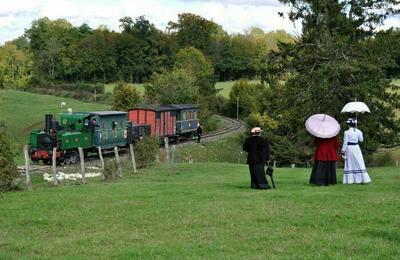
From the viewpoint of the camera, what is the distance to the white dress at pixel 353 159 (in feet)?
51.6

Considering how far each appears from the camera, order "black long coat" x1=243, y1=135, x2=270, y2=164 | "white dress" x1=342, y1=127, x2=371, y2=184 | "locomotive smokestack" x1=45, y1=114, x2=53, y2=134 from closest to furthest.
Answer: "black long coat" x1=243, y1=135, x2=270, y2=164, "white dress" x1=342, y1=127, x2=371, y2=184, "locomotive smokestack" x1=45, y1=114, x2=53, y2=134

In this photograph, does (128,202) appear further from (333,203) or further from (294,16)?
(294,16)

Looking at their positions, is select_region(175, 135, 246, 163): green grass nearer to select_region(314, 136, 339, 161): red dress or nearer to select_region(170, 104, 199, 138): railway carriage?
select_region(170, 104, 199, 138): railway carriage

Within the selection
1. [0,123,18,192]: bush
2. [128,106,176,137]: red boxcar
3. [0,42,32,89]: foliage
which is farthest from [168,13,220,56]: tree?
[0,123,18,192]: bush

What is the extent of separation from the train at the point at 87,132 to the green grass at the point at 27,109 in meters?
13.6

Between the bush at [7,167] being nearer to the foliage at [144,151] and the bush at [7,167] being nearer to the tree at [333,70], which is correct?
the foliage at [144,151]

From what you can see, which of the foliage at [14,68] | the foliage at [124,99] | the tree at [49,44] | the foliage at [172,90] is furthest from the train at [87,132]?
the tree at [49,44]

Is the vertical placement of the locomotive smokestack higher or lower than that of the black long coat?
lower

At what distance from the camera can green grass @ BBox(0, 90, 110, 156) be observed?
60.2m

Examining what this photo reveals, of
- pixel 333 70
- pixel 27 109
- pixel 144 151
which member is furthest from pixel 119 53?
pixel 144 151

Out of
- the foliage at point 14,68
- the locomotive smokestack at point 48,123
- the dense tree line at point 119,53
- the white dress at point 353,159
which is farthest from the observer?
the dense tree line at point 119,53

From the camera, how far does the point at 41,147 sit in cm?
3297

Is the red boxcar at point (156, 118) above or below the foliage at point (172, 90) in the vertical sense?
below

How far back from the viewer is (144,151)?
26.4m
